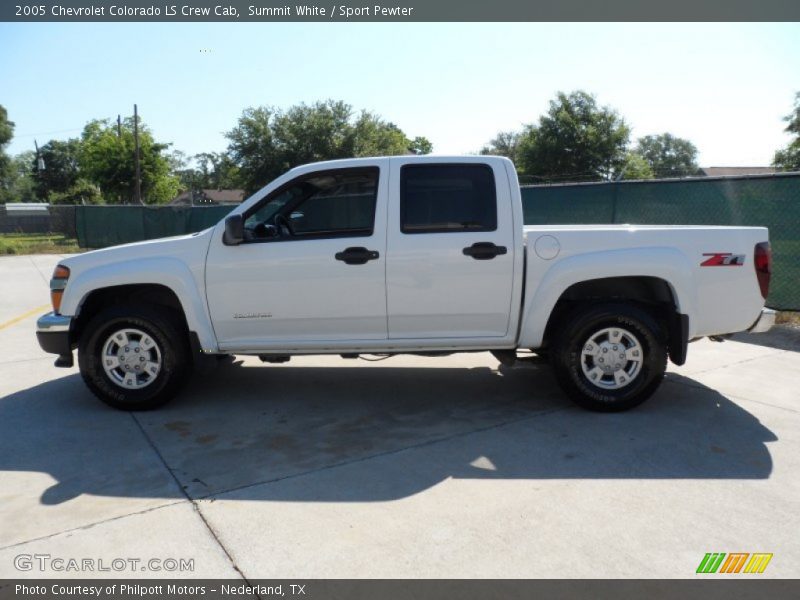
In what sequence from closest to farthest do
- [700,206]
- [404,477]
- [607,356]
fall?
[404,477], [607,356], [700,206]

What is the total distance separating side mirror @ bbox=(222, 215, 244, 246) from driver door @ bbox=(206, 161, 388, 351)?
0.27 feet

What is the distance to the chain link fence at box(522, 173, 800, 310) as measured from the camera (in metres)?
8.46

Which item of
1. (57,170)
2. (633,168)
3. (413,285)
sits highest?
(57,170)

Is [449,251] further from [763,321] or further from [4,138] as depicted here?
[4,138]

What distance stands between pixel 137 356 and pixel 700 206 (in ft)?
26.0

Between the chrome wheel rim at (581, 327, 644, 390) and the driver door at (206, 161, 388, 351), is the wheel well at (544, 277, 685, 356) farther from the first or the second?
the driver door at (206, 161, 388, 351)

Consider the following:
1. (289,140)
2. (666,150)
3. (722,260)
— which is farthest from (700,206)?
(666,150)

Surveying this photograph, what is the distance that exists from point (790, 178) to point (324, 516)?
306 inches

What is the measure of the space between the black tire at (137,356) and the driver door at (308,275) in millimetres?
387

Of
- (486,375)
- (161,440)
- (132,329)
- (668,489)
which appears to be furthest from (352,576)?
(486,375)

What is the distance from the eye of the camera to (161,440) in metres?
4.63

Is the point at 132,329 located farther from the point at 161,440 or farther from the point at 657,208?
the point at 657,208

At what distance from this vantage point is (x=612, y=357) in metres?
5.04

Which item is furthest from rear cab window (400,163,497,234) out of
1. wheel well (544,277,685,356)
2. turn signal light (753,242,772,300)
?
turn signal light (753,242,772,300)
